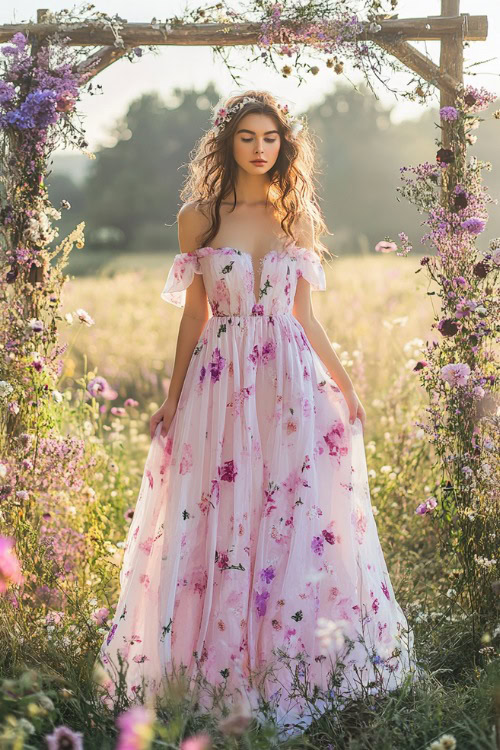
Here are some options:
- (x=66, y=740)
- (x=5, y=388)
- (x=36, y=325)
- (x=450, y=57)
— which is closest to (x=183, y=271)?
(x=36, y=325)

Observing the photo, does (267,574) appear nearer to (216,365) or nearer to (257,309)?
(216,365)

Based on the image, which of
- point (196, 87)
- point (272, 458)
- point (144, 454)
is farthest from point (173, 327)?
point (196, 87)

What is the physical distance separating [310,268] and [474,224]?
2.31 feet

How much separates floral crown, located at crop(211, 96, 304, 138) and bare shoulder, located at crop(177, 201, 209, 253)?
33 centimetres

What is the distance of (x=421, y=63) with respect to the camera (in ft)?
11.3

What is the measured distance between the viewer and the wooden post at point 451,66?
11.3ft

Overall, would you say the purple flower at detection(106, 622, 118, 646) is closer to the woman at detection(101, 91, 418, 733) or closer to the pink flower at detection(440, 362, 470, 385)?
the woman at detection(101, 91, 418, 733)

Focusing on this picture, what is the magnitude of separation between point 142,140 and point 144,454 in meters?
28.2

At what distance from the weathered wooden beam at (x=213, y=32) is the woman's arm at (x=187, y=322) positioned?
0.81 meters

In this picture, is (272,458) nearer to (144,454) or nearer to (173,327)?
(144,454)

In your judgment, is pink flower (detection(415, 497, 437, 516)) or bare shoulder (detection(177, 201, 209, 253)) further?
pink flower (detection(415, 497, 437, 516))

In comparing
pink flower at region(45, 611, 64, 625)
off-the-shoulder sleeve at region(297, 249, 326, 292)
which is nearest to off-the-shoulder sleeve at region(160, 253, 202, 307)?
off-the-shoulder sleeve at region(297, 249, 326, 292)

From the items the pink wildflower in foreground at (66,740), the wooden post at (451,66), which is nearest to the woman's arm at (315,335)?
the wooden post at (451,66)

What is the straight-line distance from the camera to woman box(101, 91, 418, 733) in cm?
280
